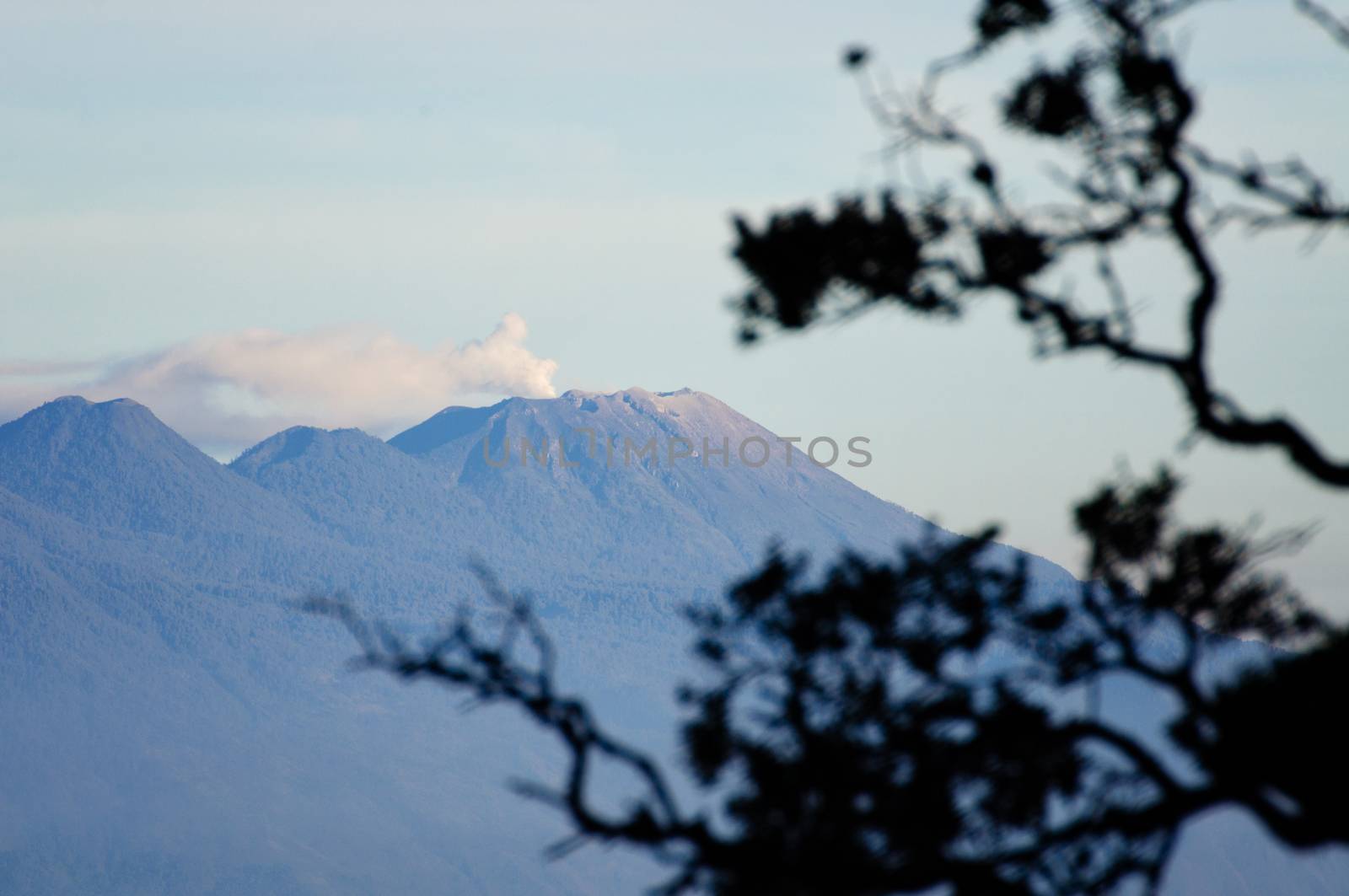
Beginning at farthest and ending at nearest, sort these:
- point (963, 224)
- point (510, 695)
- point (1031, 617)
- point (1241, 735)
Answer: point (1031, 617) → point (963, 224) → point (510, 695) → point (1241, 735)

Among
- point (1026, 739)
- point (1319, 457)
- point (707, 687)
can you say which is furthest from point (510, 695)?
point (1319, 457)

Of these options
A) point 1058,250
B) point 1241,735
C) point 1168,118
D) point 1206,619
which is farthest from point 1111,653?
point 1168,118

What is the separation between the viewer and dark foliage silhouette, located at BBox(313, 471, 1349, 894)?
27.7 ft

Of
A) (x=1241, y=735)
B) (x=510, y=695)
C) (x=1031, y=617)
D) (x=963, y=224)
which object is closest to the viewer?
(x=1241, y=735)

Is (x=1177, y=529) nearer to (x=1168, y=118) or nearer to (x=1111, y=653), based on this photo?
(x=1111, y=653)

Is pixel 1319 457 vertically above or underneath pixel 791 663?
above

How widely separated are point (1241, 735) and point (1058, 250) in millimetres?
2698

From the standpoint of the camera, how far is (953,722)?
30.9 feet

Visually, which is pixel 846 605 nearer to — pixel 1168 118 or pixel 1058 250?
pixel 1058 250

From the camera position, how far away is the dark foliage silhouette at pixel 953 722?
8.43 meters

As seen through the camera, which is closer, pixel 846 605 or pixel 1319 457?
pixel 1319 457

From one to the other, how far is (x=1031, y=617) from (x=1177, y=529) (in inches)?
37.7

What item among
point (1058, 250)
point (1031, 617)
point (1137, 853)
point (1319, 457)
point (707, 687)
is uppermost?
point (1058, 250)

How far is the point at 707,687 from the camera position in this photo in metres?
9.98
